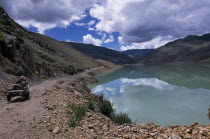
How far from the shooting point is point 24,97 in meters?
10.6

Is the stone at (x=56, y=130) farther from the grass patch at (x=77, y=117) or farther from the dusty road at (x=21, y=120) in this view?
the grass patch at (x=77, y=117)

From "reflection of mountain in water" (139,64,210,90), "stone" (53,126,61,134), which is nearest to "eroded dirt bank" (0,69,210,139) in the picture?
"stone" (53,126,61,134)

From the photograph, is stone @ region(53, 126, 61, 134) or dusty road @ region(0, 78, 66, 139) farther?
stone @ region(53, 126, 61, 134)

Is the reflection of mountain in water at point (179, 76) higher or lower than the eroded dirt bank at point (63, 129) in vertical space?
higher

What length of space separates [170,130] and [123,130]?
1696 millimetres

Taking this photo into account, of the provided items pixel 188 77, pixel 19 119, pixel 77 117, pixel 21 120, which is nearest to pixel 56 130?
pixel 77 117

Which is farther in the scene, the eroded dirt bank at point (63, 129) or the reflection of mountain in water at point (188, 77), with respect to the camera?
the reflection of mountain in water at point (188, 77)

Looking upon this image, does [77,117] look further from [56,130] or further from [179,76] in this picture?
[179,76]

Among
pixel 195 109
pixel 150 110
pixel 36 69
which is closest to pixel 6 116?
pixel 150 110

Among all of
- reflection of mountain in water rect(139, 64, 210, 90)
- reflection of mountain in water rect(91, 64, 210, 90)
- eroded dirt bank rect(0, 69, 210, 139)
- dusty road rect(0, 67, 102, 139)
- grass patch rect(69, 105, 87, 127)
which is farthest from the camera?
reflection of mountain in water rect(91, 64, 210, 90)

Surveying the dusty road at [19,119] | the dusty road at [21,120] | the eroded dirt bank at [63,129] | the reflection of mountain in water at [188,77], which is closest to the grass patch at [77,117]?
the eroded dirt bank at [63,129]

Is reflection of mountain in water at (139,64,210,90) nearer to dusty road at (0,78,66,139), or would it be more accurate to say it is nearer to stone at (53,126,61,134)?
dusty road at (0,78,66,139)

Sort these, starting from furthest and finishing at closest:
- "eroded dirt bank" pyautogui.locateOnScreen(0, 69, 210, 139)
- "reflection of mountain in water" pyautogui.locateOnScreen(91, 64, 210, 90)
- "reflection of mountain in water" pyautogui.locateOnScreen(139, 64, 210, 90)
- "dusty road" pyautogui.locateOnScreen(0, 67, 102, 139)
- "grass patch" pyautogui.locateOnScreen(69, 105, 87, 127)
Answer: "reflection of mountain in water" pyautogui.locateOnScreen(91, 64, 210, 90), "reflection of mountain in water" pyautogui.locateOnScreen(139, 64, 210, 90), "grass patch" pyautogui.locateOnScreen(69, 105, 87, 127), "dusty road" pyautogui.locateOnScreen(0, 67, 102, 139), "eroded dirt bank" pyautogui.locateOnScreen(0, 69, 210, 139)

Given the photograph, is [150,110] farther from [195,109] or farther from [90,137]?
[90,137]
